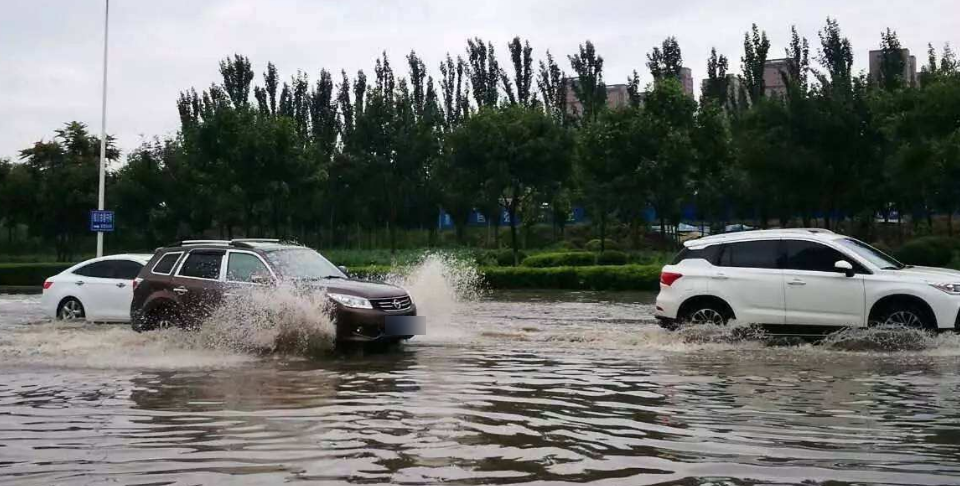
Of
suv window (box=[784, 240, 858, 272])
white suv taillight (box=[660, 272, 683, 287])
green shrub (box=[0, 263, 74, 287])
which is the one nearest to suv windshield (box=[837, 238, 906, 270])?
suv window (box=[784, 240, 858, 272])

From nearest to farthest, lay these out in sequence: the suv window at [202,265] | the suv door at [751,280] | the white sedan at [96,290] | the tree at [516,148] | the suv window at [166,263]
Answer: the suv door at [751,280], the suv window at [202,265], the suv window at [166,263], the white sedan at [96,290], the tree at [516,148]

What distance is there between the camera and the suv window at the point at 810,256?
13758mm

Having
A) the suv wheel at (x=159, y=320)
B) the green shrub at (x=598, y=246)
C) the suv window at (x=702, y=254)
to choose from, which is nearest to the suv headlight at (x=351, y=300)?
the suv wheel at (x=159, y=320)

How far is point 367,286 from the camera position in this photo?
44.2 ft

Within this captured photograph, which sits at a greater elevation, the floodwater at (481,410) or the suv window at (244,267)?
the suv window at (244,267)

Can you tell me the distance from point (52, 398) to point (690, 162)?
30.2 m

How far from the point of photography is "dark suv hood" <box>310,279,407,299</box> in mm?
13023

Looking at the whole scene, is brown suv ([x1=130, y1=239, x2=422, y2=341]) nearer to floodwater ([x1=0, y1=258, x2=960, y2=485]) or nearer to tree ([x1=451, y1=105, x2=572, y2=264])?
floodwater ([x1=0, y1=258, x2=960, y2=485])

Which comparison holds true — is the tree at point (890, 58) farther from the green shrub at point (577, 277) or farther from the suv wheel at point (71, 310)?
the suv wheel at point (71, 310)

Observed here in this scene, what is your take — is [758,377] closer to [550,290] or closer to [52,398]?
[52,398]

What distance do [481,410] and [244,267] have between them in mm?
A: 6442

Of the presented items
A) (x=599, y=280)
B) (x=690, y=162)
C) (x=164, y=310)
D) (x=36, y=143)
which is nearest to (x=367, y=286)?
(x=164, y=310)

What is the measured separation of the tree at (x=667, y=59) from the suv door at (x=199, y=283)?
43.5 m

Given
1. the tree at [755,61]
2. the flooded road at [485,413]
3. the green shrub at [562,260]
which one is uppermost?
the tree at [755,61]
